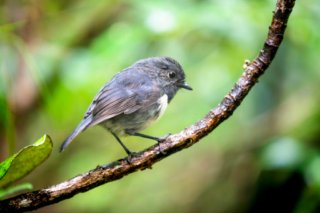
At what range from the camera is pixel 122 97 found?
3408 mm

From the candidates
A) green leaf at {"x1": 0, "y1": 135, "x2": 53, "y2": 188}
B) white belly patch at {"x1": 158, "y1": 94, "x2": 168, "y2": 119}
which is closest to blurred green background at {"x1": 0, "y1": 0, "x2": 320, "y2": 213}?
white belly patch at {"x1": 158, "y1": 94, "x2": 168, "y2": 119}

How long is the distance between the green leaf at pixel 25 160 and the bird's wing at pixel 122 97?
105cm

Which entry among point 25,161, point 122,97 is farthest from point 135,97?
point 25,161

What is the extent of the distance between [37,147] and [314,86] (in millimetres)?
3326

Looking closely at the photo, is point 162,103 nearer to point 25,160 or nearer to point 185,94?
point 25,160

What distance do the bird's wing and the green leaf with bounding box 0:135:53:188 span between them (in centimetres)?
105

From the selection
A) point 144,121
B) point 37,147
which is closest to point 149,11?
point 144,121

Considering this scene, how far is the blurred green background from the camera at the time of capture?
3832 millimetres

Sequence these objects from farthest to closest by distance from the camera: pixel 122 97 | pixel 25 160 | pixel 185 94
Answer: pixel 185 94 → pixel 122 97 → pixel 25 160

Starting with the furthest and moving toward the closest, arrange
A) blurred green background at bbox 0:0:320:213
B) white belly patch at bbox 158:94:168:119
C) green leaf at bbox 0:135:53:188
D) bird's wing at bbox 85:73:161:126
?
blurred green background at bbox 0:0:320:213
white belly patch at bbox 158:94:168:119
bird's wing at bbox 85:73:161:126
green leaf at bbox 0:135:53:188

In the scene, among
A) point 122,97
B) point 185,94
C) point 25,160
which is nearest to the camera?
point 25,160

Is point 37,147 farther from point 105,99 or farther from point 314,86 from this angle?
point 314,86

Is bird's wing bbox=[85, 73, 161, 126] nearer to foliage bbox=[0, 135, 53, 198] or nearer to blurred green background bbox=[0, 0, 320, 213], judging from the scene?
blurred green background bbox=[0, 0, 320, 213]

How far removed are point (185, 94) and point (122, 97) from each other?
2.12 meters
